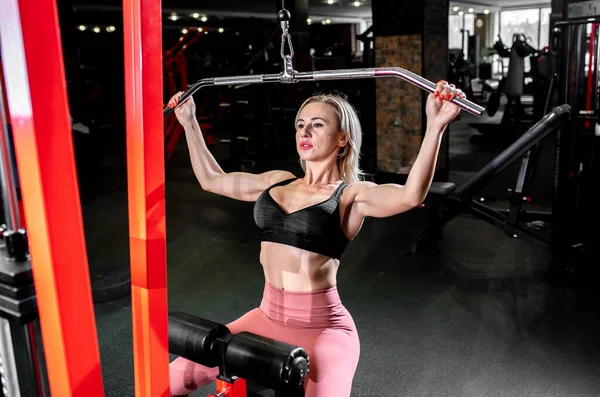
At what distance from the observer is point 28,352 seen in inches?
35.6

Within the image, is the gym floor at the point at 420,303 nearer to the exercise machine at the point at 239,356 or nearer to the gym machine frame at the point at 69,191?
the exercise machine at the point at 239,356

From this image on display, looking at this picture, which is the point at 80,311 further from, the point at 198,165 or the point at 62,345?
the point at 198,165

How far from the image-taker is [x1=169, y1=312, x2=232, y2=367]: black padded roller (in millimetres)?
1456

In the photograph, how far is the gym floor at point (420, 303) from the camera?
2489 mm

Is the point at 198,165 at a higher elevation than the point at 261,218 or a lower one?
higher

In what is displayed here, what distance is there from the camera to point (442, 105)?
1.35 meters

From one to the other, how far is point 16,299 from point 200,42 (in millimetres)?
14157

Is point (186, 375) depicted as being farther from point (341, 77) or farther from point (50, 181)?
point (50, 181)

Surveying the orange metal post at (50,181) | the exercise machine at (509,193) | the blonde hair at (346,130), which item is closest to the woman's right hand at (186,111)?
the blonde hair at (346,130)

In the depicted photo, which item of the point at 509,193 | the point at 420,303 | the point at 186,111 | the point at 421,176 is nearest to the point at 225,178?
the point at 186,111

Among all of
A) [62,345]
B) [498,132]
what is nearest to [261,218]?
[62,345]

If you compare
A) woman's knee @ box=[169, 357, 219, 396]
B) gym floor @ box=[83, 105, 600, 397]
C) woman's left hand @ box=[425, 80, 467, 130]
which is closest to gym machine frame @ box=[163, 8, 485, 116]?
woman's left hand @ box=[425, 80, 467, 130]

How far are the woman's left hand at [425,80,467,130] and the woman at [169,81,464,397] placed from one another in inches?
7.1

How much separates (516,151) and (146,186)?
3.42m
